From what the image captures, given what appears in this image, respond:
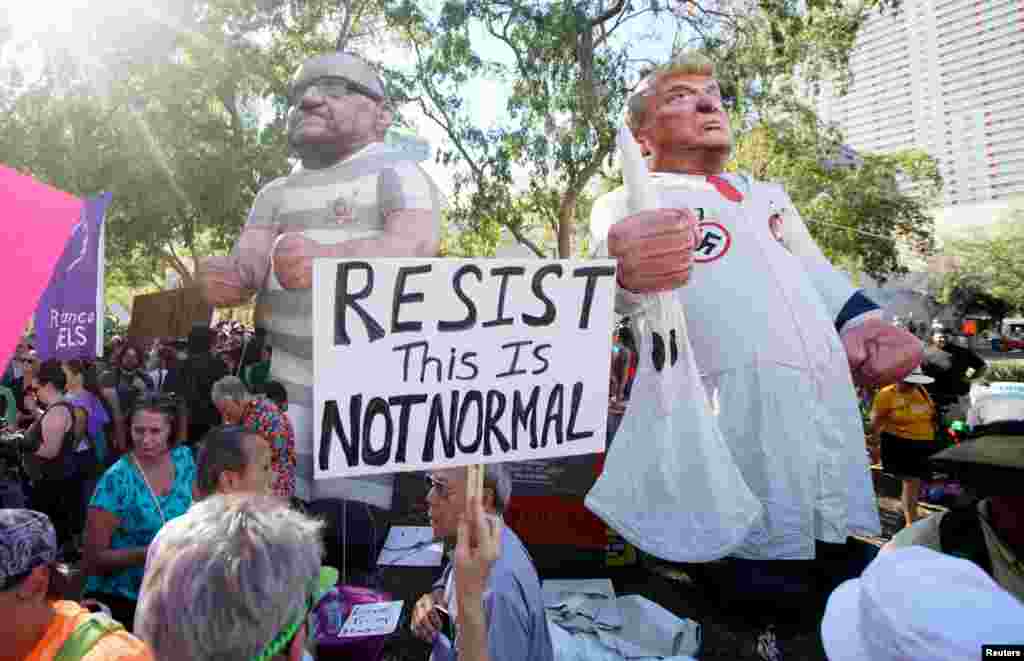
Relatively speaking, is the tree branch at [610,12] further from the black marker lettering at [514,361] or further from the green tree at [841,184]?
the black marker lettering at [514,361]

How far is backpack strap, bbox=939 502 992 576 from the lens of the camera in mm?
1442

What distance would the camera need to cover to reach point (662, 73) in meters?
2.58

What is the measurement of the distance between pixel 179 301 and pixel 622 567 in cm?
960

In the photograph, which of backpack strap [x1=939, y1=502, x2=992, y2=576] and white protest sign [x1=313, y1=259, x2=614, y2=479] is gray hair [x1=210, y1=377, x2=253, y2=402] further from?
backpack strap [x1=939, y1=502, x2=992, y2=576]

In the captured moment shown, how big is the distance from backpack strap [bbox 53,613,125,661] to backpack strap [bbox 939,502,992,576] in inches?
70.9

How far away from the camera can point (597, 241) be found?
2.30 metres

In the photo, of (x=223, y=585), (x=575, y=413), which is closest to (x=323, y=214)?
(x=575, y=413)

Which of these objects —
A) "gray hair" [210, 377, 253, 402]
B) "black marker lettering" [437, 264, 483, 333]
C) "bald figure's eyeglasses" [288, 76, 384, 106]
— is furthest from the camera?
"gray hair" [210, 377, 253, 402]

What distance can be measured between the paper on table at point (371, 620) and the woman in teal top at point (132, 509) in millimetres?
775

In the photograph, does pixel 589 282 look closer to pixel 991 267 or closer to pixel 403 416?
pixel 403 416

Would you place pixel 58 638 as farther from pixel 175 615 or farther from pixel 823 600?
pixel 823 600

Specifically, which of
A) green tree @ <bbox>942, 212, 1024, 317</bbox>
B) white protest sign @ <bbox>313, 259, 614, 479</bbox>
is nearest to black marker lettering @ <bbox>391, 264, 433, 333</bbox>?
white protest sign @ <bbox>313, 259, 614, 479</bbox>

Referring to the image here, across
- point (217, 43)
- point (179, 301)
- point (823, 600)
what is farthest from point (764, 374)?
point (179, 301)

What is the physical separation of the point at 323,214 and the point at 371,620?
1.74 metres
